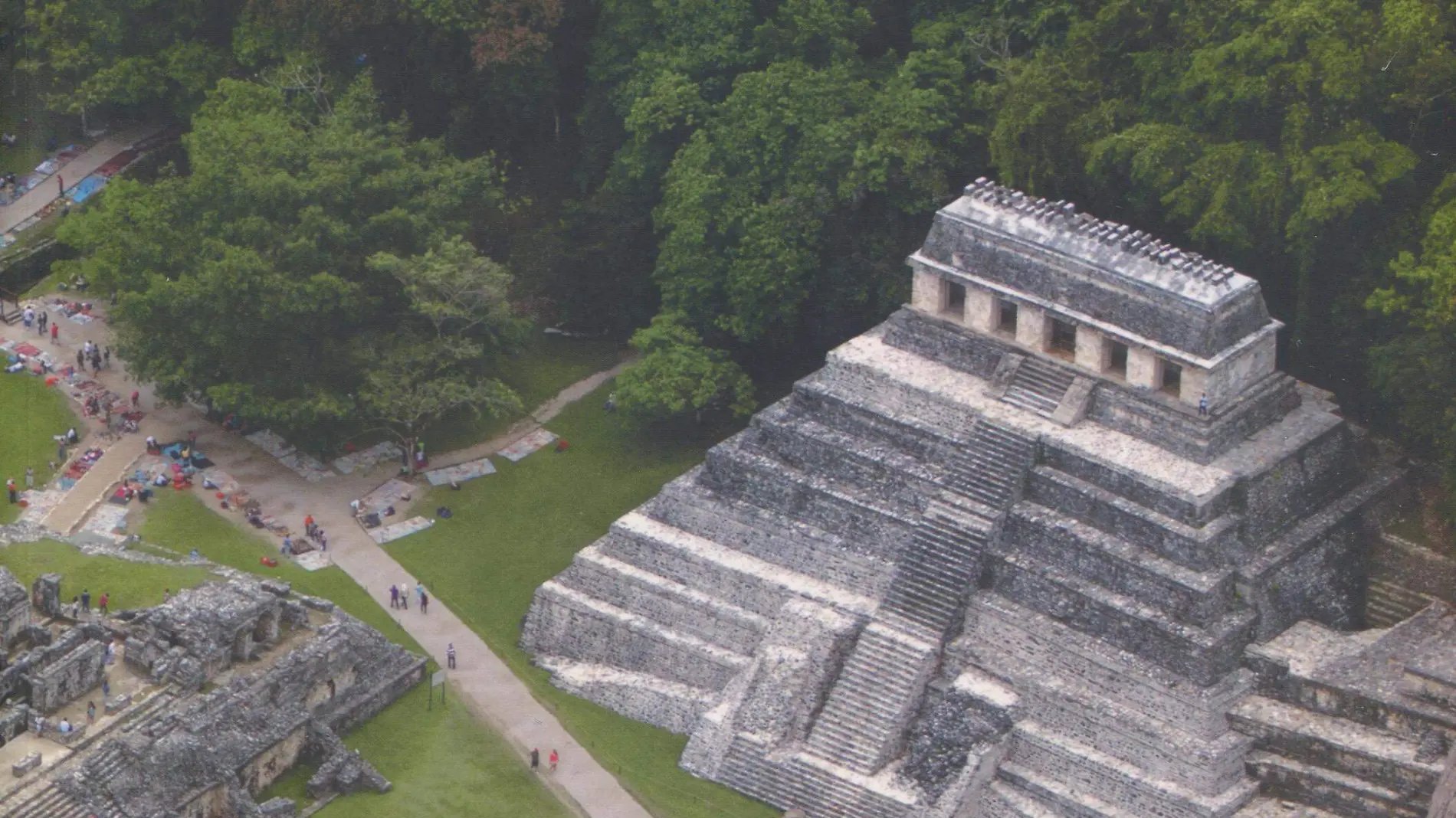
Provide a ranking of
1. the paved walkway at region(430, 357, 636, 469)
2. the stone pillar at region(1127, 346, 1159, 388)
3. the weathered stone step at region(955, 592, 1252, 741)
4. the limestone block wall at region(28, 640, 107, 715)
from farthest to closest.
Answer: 1. the paved walkway at region(430, 357, 636, 469)
2. the stone pillar at region(1127, 346, 1159, 388)
3. the limestone block wall at region(28, 640, 107, 715)
4. the weathered stone step at region(955, 592, 1252, 741)

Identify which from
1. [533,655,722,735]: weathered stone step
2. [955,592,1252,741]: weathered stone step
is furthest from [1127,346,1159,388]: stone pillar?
[533,655,722,735]: weathered stone step

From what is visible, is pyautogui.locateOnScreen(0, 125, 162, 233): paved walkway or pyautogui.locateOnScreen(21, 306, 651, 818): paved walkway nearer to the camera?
pyautogui.locateOnScreen(21, 306, 651, 818): paved walkway

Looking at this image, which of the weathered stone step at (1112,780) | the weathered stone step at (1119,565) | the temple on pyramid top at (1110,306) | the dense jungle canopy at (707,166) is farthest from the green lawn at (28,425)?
the weathered stone step at (1112,780)

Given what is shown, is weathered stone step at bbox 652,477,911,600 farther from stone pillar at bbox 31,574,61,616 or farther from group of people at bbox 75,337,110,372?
group of people at bbox 75,337,110,372

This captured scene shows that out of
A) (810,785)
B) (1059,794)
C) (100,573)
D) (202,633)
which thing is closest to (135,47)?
(100,573)

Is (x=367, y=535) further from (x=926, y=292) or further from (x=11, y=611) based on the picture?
(x=926, y=292)


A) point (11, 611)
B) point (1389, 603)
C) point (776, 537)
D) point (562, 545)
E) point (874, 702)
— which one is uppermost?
point (776, 537)
